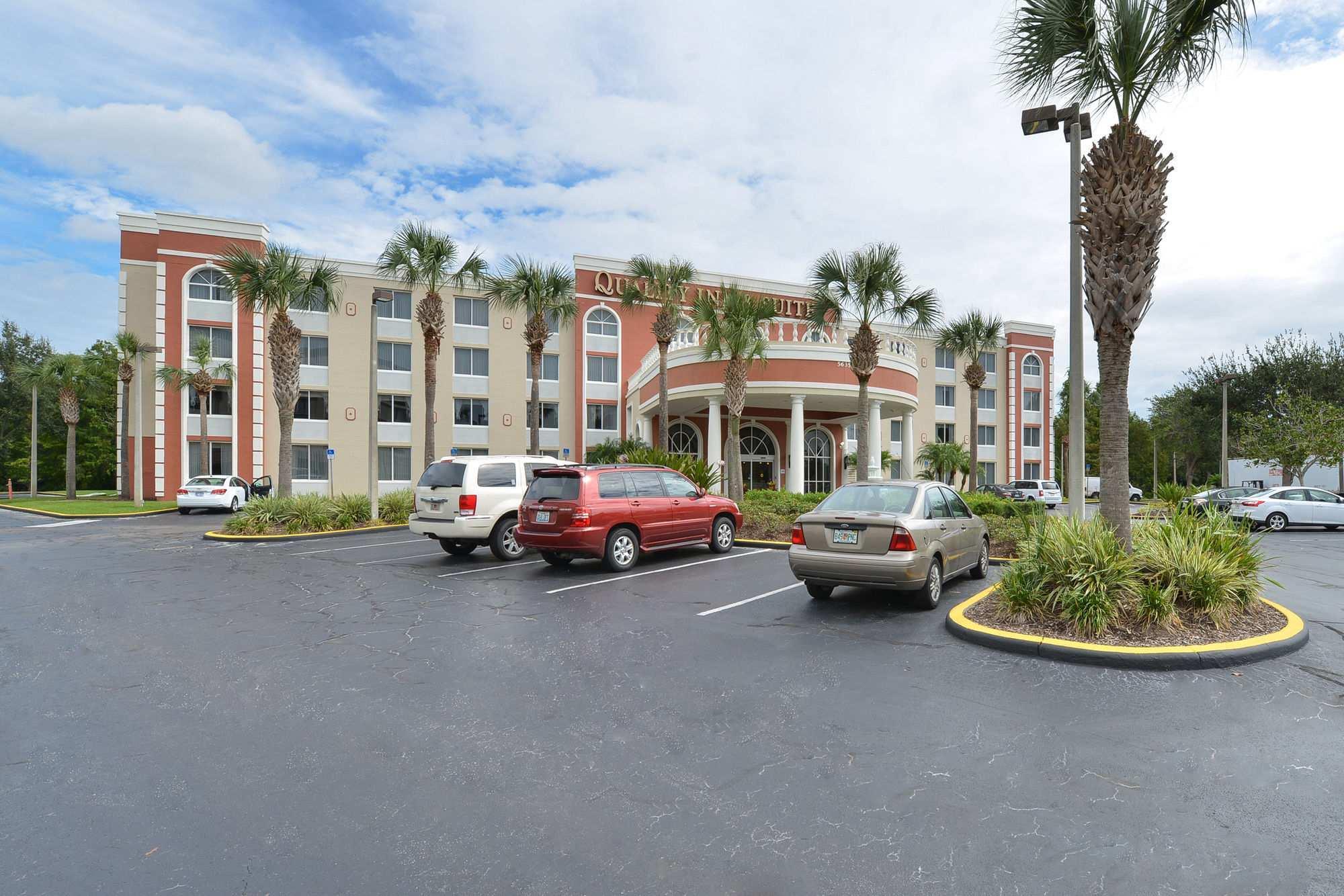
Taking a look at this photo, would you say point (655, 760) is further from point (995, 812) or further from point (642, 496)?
point (642, 496)

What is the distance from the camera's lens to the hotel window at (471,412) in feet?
112

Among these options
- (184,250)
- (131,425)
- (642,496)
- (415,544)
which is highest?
(184,250)

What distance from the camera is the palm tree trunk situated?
773cm

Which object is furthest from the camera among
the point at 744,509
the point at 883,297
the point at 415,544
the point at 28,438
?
the point at 28,438

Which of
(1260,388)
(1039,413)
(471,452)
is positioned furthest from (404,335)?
(1260,388)

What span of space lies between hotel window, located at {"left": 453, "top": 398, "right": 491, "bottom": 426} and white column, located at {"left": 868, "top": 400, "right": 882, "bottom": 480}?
19.0 m

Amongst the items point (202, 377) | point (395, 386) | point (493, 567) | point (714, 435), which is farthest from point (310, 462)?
point (493, 567)

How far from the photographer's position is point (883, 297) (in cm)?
2036

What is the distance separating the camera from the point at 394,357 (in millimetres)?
33344

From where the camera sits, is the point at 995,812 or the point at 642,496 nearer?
the point at 995,812

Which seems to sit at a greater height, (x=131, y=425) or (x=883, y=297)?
(x=883, y=297)

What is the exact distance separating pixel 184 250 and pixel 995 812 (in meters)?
38.4

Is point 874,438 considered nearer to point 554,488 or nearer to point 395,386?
point 554,488

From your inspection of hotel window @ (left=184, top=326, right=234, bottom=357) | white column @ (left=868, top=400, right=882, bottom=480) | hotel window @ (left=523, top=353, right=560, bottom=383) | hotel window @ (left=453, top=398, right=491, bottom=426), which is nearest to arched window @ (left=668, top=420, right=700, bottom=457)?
hotel window @ (left=523, top=353, right=560, bottom=383)
